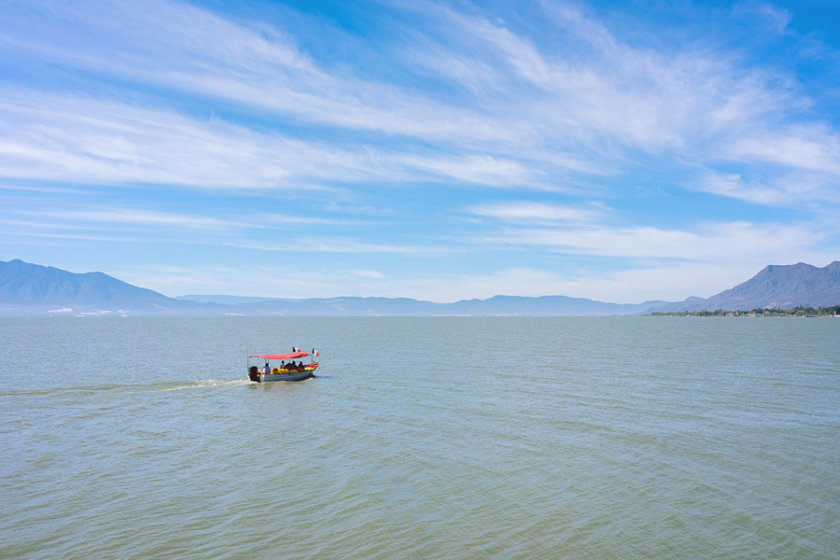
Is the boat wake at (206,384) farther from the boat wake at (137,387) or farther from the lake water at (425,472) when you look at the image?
the lake water at (425,472)

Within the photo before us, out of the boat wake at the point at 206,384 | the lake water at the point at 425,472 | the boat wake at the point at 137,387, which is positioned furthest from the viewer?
the boat wake at the point at 206,384

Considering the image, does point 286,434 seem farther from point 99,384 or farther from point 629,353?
point 629,353

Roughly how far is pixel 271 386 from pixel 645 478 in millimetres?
38641

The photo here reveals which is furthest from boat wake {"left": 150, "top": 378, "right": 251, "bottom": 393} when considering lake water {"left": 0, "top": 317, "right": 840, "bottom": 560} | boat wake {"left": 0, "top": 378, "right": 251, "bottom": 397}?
lake water {"left": 0, "top": 317, "right": 840, "bottom": 560}

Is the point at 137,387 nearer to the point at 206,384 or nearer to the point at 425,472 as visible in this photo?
Answer: the point at 206,384

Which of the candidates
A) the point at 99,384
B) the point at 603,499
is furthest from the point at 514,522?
the point at 99,384

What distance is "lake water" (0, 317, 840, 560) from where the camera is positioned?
53.4 ft

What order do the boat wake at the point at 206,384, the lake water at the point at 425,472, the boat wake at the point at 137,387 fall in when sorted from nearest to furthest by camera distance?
the lake water at the point at 425,472 < the boat wake at the point at 137,387 < the boat wake at the point at 206,384

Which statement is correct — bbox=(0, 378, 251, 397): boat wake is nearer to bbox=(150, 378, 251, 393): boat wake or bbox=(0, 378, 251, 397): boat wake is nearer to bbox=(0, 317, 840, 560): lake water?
bbox=(150, 378, 251, 393): boat wake

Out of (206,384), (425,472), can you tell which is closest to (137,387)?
(206,384)

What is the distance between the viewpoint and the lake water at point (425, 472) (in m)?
16.3

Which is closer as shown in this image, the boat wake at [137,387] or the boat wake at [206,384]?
the boat wake at [137,387]

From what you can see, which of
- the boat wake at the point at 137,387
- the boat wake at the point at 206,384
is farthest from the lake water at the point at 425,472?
the boat wake at the point at 206,384

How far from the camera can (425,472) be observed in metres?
22.5
